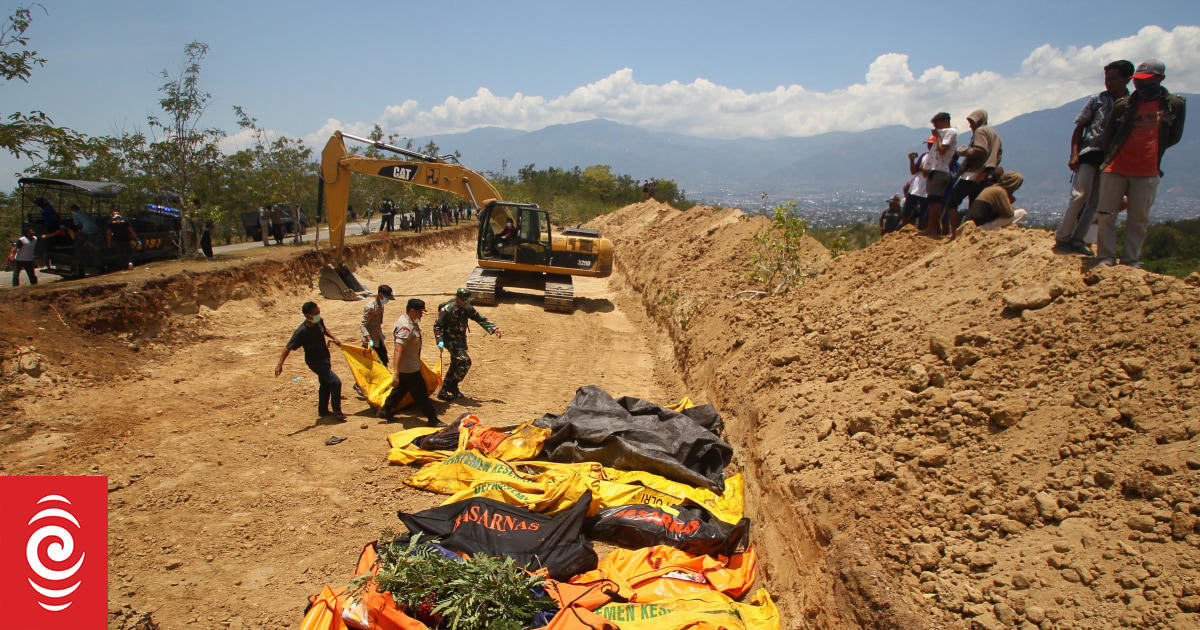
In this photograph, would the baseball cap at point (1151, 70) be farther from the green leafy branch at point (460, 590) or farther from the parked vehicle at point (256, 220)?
the parked vehicle at point (256, 220)

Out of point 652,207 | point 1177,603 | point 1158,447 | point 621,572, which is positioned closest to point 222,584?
point 621,572

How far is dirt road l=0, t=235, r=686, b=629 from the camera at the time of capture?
432 cm

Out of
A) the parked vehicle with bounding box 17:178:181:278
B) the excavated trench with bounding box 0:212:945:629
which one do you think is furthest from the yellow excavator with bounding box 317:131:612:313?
the parked vehicle with bounding box 17:178:181:278

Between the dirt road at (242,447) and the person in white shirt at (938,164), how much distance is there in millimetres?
4333

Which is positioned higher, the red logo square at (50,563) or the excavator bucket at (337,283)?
the excavator bucket at (337,283)

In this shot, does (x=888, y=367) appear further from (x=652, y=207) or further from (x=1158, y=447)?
(x=652, y=207)

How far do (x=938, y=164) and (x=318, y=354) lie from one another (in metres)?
8.08

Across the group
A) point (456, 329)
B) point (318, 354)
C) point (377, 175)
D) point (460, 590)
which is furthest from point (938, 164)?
point (377, 175)

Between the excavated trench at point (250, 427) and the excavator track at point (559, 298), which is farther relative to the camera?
the excavator track at point (559, 298)

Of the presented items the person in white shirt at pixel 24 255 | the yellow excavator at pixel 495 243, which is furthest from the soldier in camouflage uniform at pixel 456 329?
the person in white shirt at pixel 24 255

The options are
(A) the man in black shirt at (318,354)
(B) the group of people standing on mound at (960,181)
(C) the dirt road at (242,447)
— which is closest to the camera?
(C) the dirt road at (242,447)

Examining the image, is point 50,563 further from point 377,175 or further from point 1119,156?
point 377,175

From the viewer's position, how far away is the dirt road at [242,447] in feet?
14.2

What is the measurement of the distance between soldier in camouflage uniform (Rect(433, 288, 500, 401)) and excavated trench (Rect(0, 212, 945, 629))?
75 cm
